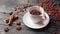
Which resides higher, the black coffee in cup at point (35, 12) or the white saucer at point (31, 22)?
the black coffee in cup at point (35, 12)

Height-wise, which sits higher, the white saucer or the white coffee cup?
the white coffee cup

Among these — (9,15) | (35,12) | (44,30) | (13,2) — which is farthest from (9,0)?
(44,30)

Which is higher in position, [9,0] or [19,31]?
[9,0]

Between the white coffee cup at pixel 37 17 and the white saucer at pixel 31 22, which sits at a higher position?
the white coffee cup at pixel 37 17

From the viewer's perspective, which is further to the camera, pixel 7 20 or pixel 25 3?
pixel 25 3

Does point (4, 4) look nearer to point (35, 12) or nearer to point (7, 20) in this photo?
point (7, 20)

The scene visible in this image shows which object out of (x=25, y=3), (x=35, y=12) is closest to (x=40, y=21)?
(x=35, y=12)

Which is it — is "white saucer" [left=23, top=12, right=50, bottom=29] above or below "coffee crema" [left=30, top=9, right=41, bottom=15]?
below

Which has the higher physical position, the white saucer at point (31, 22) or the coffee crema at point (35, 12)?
the coffee crema at point (35, 12)

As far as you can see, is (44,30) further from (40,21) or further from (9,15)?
(9,15)
